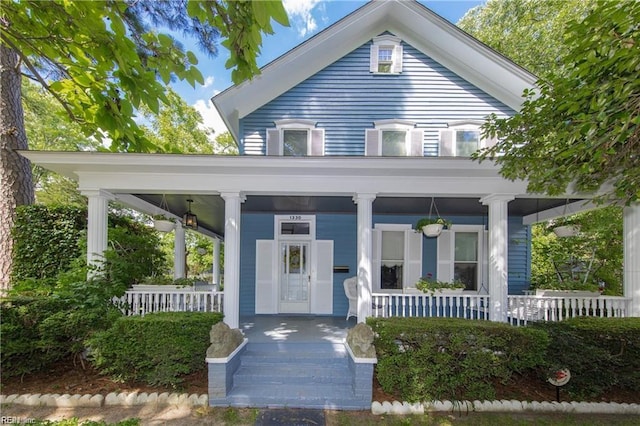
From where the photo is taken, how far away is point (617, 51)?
2.82 meters

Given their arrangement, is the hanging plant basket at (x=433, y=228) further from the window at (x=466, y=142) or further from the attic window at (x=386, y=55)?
the attic window at (x=386, y=55)

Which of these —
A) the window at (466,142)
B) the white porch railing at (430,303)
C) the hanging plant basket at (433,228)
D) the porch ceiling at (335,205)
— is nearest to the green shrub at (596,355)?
the white porch railing at (430,303)

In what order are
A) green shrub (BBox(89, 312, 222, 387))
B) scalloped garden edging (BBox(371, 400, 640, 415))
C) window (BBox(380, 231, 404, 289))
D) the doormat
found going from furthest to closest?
1. window (BBox(380, 231, 404, 289))
2. green shrub (BBox(89, 312, 222, 387))
3. scalloped garden edging (BBox(371, 400, 640, 415))
4. the doormat

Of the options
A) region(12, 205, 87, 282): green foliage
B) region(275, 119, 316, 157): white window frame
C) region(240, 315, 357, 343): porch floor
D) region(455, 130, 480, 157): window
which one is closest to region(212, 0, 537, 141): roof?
region(275, 119, 316, 157): white window frame

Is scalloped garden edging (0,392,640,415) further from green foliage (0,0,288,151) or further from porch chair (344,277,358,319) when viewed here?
green foliage (0,0,288,151)

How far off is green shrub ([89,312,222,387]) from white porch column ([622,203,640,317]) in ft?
23.6

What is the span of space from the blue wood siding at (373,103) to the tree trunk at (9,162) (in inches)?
184

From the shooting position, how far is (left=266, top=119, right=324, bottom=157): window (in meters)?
7.33

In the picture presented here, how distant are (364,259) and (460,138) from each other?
177 inches

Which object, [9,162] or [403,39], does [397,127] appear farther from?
[9,162]

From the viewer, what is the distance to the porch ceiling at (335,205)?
6242 mm

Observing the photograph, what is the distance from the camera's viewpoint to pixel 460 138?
292 inches

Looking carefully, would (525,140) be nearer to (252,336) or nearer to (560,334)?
(560,334)

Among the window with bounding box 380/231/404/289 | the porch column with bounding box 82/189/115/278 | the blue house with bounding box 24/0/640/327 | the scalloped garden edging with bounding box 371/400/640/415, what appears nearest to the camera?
the scalloped garden edging with bounding box 371/400/640/415
